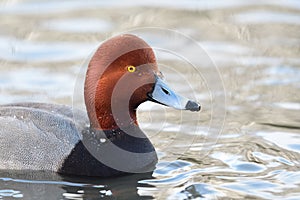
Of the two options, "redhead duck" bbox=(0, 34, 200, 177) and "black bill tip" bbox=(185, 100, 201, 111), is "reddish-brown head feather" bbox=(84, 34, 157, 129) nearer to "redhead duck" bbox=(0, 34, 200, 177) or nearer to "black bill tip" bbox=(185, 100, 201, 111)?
"redhead duck" bbox=(0, 34, 200, 177)

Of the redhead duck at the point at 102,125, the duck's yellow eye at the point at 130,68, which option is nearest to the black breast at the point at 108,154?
the redhead duck at the point at 102,125

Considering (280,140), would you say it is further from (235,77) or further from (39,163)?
(39,163)

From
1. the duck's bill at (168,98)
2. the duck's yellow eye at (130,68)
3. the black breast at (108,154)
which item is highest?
the duck's yellow eye at (130,68)

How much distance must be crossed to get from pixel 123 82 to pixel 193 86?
2.07 m

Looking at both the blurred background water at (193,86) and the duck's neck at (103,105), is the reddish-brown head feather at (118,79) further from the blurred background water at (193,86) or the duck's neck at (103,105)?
the blurred background water at (193,86)

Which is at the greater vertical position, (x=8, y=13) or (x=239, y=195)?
(x=8, y=13)

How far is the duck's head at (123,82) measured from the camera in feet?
25.4

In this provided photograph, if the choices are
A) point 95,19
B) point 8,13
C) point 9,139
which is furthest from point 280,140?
point 8,13

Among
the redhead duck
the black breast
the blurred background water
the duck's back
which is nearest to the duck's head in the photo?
the redhead duck

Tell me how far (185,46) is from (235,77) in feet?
2.91

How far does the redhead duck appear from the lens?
7770 millimetres

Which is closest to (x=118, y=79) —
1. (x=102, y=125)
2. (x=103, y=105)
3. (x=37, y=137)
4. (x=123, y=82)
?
(x=123, y=82)

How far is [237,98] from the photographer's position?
31.2 feet

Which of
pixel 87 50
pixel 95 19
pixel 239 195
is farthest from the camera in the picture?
pixel 95 19
